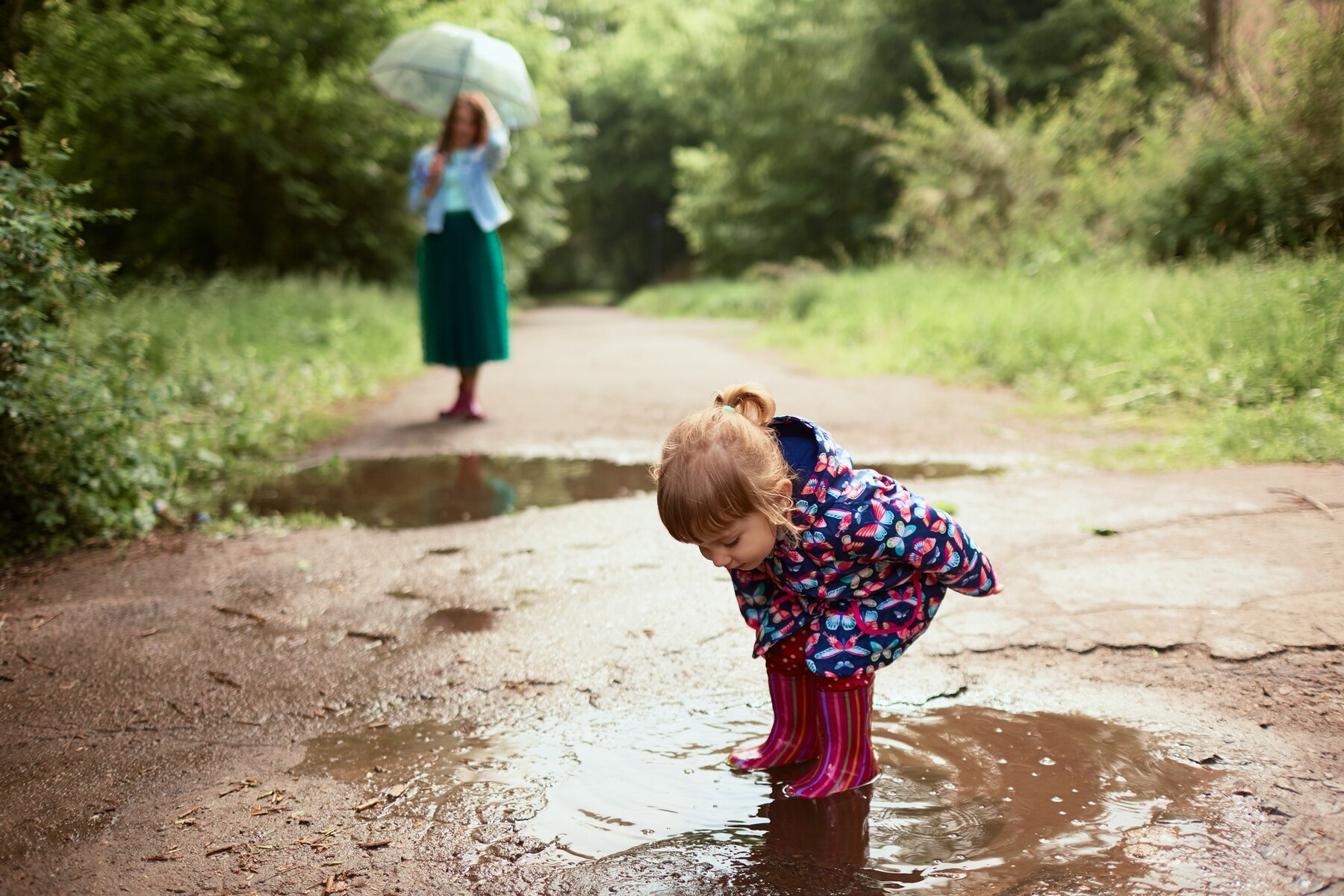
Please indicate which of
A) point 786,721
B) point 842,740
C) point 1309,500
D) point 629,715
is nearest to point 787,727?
point 786,721

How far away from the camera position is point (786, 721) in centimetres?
266

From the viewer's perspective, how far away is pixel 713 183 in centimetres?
2805

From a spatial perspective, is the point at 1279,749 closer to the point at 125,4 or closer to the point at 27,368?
the point at 27,368

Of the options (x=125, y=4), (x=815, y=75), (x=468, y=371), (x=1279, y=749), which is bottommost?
(x=1279, y=749)

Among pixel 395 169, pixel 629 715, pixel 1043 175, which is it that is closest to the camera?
pixel 629 715

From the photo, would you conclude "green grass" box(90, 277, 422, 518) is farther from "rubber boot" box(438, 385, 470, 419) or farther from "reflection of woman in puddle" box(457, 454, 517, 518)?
"reflection of woman in puddle" box(457, 454, 517, 518)

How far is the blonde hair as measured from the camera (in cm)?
227

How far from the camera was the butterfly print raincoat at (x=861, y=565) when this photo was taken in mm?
2379

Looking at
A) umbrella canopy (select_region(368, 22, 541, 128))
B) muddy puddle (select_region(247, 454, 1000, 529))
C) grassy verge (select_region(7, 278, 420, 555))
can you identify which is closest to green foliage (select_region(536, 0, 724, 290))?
grassy verge (select_region(7, 278, 420, 555))

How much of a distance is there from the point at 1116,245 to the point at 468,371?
7.05m

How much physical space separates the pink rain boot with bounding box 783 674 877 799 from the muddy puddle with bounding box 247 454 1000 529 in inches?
113

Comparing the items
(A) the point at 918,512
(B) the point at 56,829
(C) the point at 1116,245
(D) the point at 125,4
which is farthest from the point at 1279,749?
(D) the point at 125,4

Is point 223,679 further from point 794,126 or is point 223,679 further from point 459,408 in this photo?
point 794,126

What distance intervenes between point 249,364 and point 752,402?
7.02 metres
